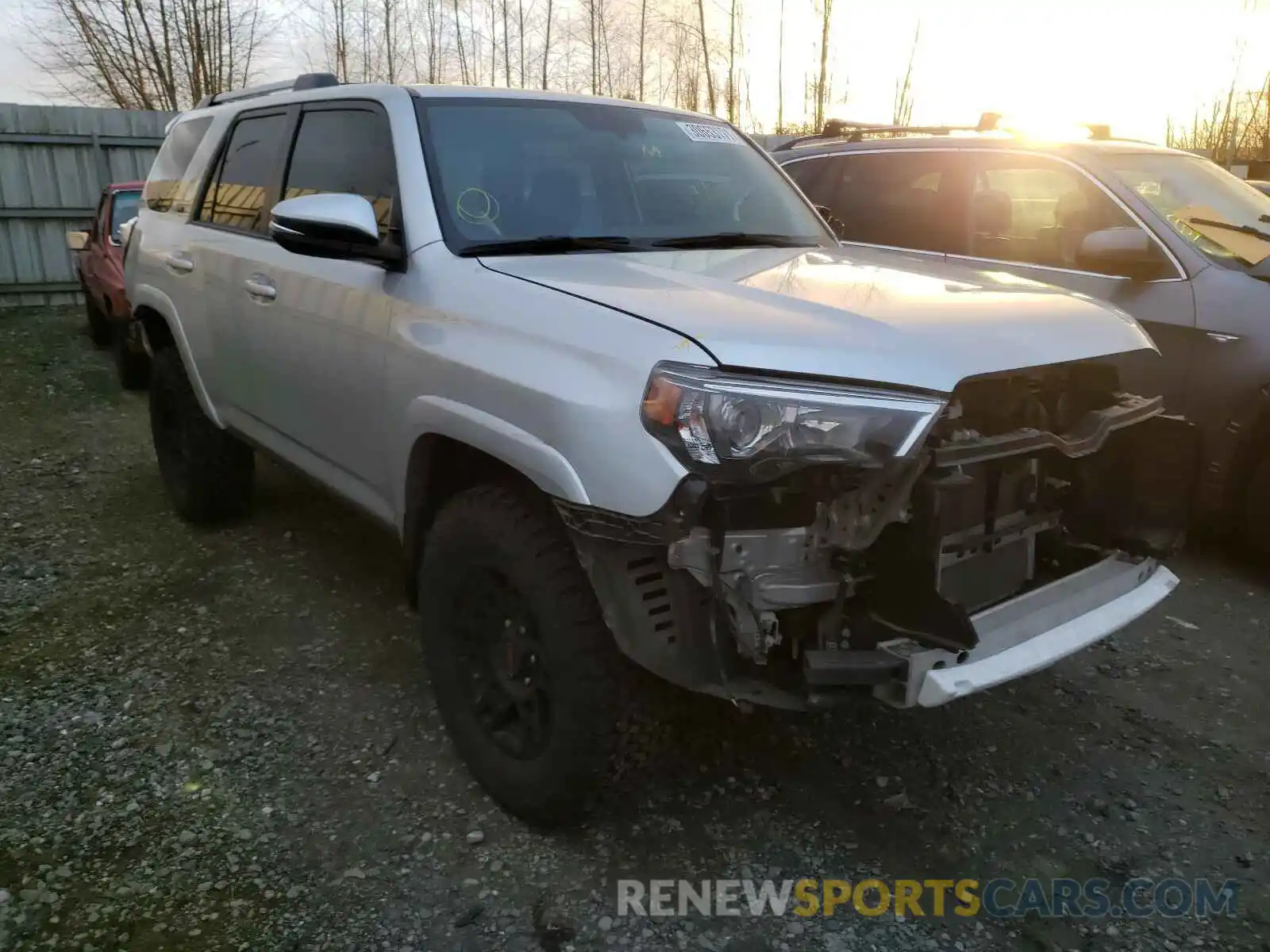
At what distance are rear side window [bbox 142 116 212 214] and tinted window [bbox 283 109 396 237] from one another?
43.1 inches

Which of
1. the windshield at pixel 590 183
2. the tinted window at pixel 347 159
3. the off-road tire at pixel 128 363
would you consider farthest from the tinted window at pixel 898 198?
the off-road tire at pixel 128 363

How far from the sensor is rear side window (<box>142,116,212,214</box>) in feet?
14.7

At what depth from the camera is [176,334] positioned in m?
4.39

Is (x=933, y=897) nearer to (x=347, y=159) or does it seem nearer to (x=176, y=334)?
(x=347, y=159)

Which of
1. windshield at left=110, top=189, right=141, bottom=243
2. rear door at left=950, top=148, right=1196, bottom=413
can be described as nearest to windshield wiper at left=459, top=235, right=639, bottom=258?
rear door at left=950, top=148, right=1196, bottom=413

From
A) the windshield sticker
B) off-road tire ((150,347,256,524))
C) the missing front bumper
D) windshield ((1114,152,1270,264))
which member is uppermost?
the windshield sticker

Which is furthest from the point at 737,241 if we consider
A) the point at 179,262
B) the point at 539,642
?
the point at 179,262

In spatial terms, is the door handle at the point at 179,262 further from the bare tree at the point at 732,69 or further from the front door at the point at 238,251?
the bare tree at the point at 732,69

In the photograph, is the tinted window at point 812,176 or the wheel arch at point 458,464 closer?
the wheel arch at point 458,464

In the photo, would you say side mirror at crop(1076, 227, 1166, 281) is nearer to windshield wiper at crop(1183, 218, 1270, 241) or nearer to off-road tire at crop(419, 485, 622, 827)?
windshield wiper at crop(1183, 218, 1270, 241)

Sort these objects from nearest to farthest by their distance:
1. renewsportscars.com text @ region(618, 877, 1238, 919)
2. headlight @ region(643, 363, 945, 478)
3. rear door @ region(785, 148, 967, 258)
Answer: headlight @ region(643, 363, 945, 478)
renewsportscars.com text @ region(618, 877, 1238, 919)
rear door @ region(785, 148, 967, 258)

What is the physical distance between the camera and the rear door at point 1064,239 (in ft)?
14.1

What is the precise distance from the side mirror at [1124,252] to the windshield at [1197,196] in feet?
0.62

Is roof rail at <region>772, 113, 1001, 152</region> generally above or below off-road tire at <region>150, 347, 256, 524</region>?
above
